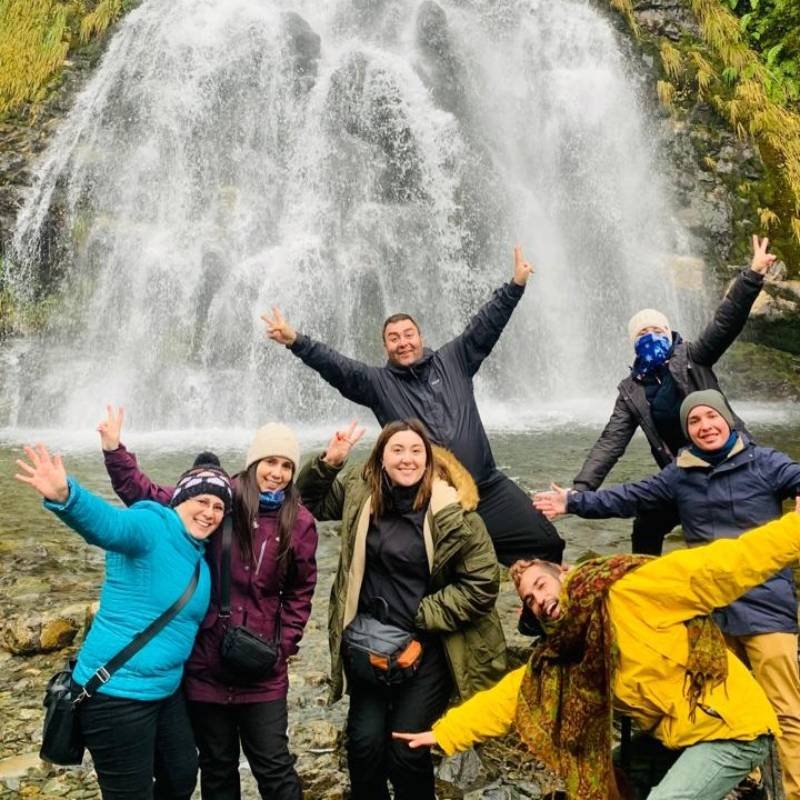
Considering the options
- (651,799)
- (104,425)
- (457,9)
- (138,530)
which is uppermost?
(457,9)

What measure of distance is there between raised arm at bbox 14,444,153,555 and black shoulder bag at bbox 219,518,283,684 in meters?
0.44

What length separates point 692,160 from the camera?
19.7 metres

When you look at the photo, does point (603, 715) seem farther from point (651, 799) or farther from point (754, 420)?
point (754, 420)

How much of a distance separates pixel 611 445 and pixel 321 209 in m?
15.4

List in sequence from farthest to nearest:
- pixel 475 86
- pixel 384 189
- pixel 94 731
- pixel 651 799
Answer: pixel 475 86 < pixel 384 189 < pixel 94 731 < pixel 651 799

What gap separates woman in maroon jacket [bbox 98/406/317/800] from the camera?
3291mm

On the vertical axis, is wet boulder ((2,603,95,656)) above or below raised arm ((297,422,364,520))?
below

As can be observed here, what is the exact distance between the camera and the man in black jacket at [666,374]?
4340 millimetres

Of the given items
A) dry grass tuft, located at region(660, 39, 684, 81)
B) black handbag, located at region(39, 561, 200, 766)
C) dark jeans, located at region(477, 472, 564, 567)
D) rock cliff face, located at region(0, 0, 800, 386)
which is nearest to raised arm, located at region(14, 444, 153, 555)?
black handbag, located at region(39, 561, 200, 766)

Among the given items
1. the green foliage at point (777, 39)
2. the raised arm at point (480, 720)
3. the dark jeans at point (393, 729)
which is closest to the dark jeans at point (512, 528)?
the dark jeans at point (393, 729)

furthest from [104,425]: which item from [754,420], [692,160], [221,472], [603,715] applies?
[692,160]

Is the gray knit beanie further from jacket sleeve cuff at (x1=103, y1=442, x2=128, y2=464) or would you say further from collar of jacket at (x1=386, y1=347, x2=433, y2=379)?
jacket sleeve cuff at (x1=103, y1=442, x2=128, y2=464)

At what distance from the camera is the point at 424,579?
352 centimetres

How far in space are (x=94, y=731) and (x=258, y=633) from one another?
0.72 metres
